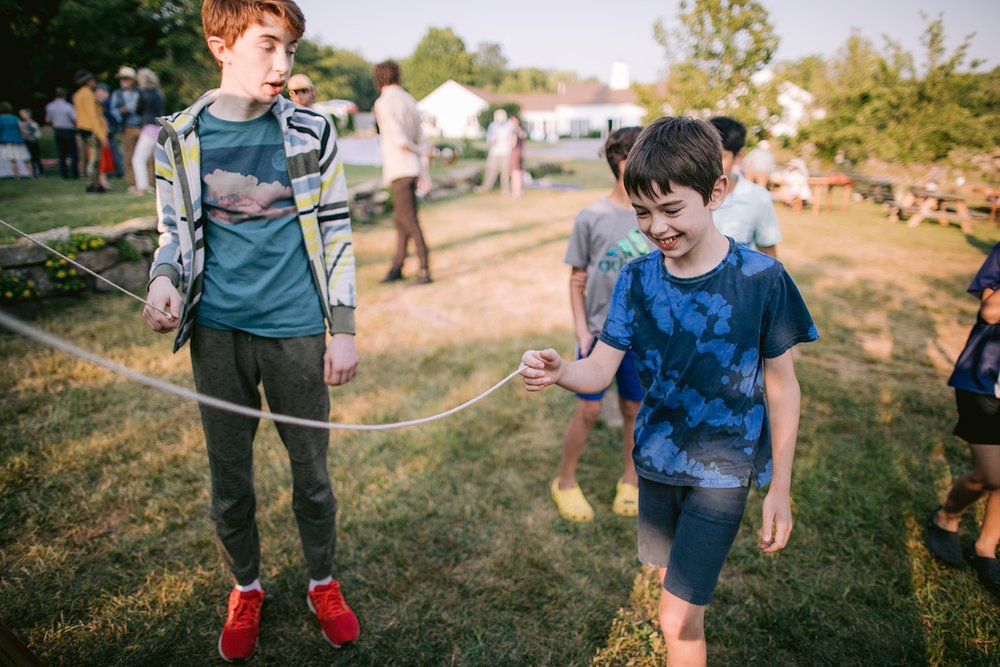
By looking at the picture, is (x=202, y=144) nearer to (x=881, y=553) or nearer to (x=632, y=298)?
(x=632, y=298)

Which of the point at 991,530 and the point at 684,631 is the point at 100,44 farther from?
the point at 991,530

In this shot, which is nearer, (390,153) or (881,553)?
(881,553)

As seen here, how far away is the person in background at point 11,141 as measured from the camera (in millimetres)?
10328

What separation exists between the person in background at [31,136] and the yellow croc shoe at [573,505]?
13.3 m

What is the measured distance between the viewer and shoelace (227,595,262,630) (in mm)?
2229

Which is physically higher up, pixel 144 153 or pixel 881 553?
pixel 144 153

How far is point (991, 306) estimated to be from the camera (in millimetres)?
2438

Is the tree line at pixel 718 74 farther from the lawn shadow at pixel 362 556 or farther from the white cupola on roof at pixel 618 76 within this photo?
the white cupola on roof at pixel 618 76

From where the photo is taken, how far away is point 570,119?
220 ft

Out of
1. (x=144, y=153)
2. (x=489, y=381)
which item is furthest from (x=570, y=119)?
(x=489, y=381)

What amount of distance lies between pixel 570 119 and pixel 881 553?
69951 millimetres

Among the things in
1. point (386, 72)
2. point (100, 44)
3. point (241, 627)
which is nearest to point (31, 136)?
point (100, 44)

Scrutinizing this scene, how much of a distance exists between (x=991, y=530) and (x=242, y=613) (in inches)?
135

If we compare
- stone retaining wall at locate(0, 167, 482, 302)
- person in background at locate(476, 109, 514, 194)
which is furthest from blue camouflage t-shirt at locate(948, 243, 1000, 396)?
person in background at locate(476, 109, 514, 194)
